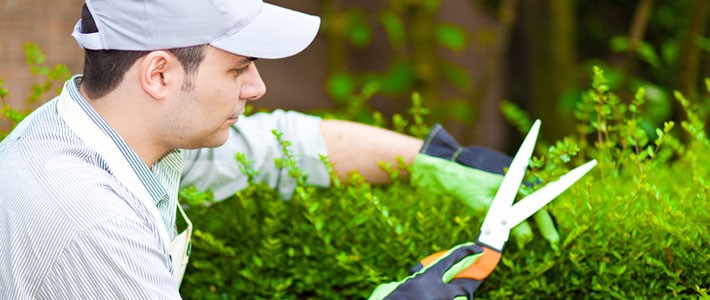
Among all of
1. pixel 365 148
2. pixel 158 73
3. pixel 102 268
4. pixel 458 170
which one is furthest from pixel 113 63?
pixel 458 170

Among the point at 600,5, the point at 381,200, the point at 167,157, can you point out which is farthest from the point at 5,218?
the point at 600,5

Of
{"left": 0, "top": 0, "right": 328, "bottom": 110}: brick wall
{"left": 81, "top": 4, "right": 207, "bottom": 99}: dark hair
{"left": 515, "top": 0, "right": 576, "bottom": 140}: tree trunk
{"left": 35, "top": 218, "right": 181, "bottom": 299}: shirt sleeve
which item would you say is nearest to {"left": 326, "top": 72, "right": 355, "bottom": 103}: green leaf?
{"left": 0, "top": 0, "right": 328, "bottom": 110}: brick wall

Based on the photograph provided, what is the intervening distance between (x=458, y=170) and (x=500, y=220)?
0.24m

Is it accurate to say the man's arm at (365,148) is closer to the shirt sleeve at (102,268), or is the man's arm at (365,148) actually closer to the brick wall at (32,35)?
the shirt sleeve at (102,268)

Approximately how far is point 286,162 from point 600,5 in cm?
387

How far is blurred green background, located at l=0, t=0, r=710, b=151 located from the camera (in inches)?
174

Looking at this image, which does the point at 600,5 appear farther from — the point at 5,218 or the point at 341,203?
the point at 5,218

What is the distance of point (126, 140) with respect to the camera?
1.68m

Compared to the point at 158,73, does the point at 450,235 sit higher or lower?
lower

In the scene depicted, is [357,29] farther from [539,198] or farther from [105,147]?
[105,147]

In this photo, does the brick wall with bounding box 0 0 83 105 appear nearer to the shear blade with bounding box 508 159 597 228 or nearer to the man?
the man

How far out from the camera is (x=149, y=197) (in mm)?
1682

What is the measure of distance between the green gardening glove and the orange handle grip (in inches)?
4.5

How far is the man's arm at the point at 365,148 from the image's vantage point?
6.95ft
